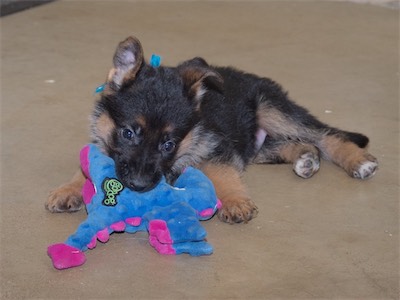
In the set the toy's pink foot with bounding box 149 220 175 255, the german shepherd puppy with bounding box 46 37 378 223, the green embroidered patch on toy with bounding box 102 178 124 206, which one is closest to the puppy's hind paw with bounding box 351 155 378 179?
the german shepherd puppy with bounding box 46 37 378 223

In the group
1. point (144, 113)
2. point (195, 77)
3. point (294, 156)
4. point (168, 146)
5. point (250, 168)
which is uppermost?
point (195, 77)

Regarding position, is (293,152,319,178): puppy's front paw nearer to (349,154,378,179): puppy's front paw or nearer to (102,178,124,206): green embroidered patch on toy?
(349,154,378,179): puppy's front paw

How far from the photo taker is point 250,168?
4.41 m

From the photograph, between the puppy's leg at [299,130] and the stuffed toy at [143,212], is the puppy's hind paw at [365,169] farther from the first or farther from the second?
the stuffed toy at [143,212]

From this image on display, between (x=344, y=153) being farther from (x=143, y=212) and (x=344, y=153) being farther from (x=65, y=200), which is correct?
(x=65, y=200)

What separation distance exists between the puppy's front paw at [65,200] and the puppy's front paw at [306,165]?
127 centimetres

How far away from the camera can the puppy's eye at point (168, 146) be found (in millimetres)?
3559

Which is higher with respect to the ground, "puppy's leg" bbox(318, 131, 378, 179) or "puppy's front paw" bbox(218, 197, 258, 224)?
"puppy's leg" bbox(318, 131, 378, 179)

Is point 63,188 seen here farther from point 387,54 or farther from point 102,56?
point 387,54

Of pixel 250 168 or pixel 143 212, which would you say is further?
pixel 250 168

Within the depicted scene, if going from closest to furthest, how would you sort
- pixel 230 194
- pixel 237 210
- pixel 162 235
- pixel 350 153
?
pixel 162 235, pixel 237 210, pixel 230 194, pixel 350 153

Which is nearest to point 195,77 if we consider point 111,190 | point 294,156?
point 111,190

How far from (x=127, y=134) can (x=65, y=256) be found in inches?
26.5

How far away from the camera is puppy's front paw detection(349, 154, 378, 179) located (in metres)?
4.23
